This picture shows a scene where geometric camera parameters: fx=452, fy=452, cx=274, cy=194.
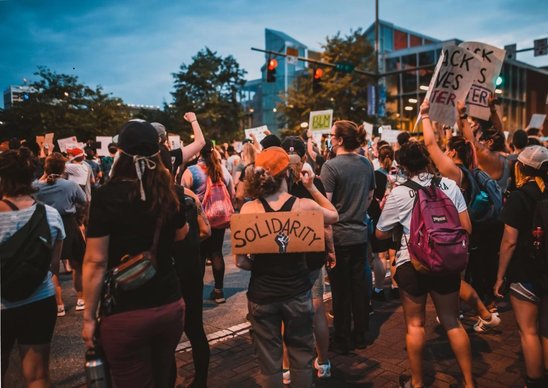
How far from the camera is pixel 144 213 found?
250 centimetres

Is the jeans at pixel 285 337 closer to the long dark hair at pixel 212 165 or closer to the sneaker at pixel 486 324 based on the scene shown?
the sneaker at pixel 486 324

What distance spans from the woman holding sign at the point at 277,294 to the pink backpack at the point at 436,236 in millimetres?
977

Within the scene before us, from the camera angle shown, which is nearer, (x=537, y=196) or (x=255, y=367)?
(x=537, y=196)

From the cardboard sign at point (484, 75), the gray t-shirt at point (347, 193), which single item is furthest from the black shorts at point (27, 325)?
the cardboard sign at point (484, 75)

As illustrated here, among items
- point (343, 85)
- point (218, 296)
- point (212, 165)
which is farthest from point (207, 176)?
point (343, 85)

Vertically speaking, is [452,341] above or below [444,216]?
below

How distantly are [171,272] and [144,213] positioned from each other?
0.41 m

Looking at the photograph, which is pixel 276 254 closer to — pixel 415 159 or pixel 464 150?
pixel 415 159

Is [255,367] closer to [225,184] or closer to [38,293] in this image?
[38,293]

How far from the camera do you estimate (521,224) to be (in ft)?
11.9

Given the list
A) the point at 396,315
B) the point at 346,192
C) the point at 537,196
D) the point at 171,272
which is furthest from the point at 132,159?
the point at 396,315

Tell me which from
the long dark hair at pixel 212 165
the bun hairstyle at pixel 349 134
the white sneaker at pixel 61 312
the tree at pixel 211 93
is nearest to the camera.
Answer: the bun hairstyle at pixel 349 134

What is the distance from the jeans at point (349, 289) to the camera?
4734mm

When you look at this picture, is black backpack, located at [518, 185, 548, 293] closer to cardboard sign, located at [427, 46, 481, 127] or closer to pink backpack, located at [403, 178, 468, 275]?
pink backpack, located at [403, 178, 468, 275]
